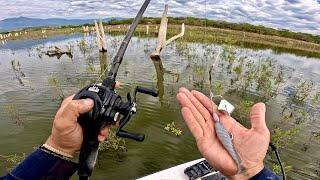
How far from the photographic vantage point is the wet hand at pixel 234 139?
314 cm

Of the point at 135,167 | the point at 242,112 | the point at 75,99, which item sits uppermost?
the point at 75,99

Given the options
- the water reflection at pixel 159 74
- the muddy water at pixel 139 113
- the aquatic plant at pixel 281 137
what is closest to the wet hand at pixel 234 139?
the muddy water at pixel 139 113

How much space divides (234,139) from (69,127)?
184 cm

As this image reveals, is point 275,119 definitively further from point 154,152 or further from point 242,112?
point 154,152

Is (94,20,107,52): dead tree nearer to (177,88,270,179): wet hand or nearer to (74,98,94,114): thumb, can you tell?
(177,88,270,179): wet hand

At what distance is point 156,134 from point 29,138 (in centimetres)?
465

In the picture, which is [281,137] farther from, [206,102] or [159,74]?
[159,74]

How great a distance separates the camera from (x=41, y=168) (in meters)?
2.86

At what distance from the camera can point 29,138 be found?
11156mm

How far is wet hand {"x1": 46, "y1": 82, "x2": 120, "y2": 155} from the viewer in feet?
8.88

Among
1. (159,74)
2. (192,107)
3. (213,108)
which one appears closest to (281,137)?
(213,108)

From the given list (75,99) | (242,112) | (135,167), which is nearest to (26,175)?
(75,99)

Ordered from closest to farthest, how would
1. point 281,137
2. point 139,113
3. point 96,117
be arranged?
point 96,117
point 281,137
point 139,113

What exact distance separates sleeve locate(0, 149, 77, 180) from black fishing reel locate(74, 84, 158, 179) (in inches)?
7.0
